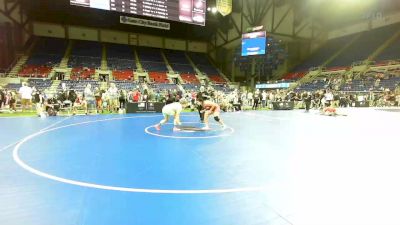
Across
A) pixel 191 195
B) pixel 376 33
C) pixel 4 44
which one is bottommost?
pixel 191 195

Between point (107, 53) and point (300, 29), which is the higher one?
point (300, 29)

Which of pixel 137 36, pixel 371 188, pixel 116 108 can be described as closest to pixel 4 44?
pixel 137 36

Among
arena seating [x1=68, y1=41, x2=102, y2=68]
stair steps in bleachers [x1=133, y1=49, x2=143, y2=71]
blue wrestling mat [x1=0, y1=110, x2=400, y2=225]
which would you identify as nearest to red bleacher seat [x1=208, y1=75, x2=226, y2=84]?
stair steps in bleachers [x1=133, y1=49, x2=143, y2=71]

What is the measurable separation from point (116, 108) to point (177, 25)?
913 inches

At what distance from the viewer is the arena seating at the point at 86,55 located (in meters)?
31.1

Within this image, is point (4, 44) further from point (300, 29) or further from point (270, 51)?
point (300, 29)

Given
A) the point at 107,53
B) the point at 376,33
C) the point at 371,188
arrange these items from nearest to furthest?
1. the point at 371,188
2. the point at 376,33
3. the point at 107,53

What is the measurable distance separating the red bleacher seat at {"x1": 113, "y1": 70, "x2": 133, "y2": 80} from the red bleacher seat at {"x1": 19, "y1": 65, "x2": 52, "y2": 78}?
6.79 meters

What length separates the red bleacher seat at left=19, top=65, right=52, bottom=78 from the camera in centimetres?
2641

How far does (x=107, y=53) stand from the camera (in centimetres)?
3478

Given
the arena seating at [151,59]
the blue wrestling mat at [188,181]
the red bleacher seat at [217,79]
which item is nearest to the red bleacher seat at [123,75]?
the arena seating at [151,59]

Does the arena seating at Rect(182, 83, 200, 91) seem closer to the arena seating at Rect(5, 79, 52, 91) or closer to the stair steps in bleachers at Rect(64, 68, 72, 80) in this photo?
the stair steps in bleachers at Rect(64, 68, 72, 80)

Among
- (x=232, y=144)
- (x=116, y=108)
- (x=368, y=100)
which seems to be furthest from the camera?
(x=368, y=100)

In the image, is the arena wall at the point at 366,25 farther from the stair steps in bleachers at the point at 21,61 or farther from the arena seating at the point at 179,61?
the stair steps in bleachers at the point at 21,61
